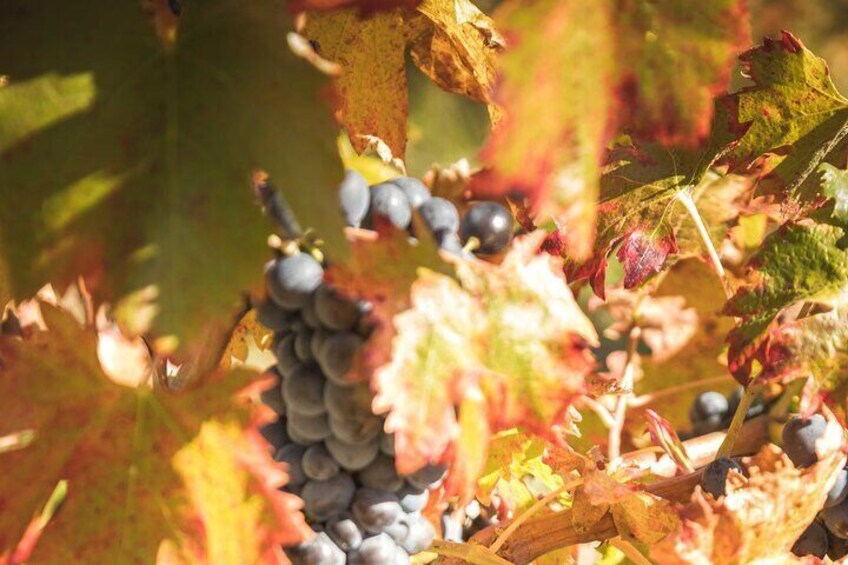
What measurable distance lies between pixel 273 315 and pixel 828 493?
0.35 metres

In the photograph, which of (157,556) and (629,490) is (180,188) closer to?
(157,556)

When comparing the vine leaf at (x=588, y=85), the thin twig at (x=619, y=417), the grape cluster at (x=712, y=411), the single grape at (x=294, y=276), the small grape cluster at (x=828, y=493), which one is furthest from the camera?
the grape cluster at (x=712, y=411)

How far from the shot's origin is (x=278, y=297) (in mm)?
473

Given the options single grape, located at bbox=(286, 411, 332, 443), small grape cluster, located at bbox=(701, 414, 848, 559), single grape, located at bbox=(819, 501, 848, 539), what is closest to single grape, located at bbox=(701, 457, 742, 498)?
small grape cluster, located at bbox=(701, 414, 848, 559)

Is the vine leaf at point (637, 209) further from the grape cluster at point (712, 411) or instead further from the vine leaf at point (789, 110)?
the grape cluster at point (712, 411)

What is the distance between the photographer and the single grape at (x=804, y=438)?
1.98 feet

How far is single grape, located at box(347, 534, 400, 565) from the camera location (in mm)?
548

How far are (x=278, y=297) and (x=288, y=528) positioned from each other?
104 mm

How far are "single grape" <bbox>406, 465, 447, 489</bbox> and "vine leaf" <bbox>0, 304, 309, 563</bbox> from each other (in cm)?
6

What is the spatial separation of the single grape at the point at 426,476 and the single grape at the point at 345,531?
0.04 meters

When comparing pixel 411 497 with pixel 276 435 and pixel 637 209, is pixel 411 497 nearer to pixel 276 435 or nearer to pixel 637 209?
pixel 276 435

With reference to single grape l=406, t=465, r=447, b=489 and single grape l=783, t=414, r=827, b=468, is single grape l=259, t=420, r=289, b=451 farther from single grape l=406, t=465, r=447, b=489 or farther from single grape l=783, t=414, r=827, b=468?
single grape l=783, t=414, r=827, b=468

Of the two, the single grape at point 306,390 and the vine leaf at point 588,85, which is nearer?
the vine leaf at point 588,85

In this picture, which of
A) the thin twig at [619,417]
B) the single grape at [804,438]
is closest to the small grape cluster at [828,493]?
the single grape at [804,438]
